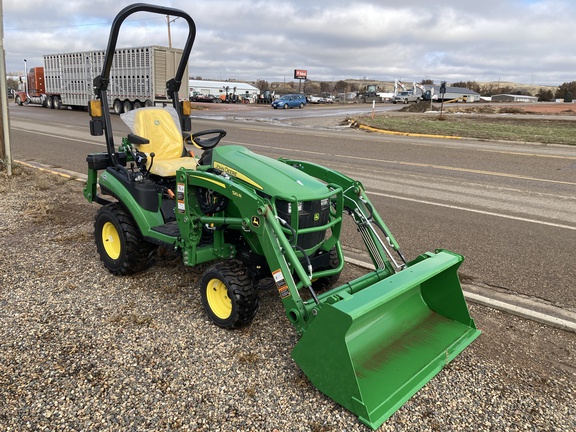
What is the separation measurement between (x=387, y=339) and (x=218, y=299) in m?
1.21

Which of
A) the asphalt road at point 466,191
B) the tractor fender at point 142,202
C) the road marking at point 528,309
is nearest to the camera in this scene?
the road marking at point 528,309

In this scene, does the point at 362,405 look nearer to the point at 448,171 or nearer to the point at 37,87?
the point at 448,171

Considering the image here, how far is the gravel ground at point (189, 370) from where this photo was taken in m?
2.49

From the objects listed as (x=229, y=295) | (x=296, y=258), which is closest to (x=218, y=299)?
(x=229, y=295)

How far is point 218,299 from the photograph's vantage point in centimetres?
340

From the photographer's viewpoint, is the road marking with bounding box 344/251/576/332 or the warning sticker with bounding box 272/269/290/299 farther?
the road marking with bounding box 344/251/576/332

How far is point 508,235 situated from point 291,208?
366 centimetres

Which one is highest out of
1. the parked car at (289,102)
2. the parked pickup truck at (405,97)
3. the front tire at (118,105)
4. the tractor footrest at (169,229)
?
the parked pickup truck at (405,97)

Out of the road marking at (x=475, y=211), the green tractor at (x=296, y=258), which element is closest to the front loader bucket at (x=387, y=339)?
the green tractor at (x=296, y=258)

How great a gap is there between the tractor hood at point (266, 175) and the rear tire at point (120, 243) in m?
1.01

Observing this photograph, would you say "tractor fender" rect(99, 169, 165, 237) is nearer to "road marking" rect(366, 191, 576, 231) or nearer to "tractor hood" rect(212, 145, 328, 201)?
"tractor hood" rect(212, 145, 328, 201)

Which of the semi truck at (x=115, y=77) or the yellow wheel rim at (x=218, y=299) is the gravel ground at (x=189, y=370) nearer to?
the yellow wheel rim at (x=218, y=299)

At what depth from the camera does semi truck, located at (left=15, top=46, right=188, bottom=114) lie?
23.3 m

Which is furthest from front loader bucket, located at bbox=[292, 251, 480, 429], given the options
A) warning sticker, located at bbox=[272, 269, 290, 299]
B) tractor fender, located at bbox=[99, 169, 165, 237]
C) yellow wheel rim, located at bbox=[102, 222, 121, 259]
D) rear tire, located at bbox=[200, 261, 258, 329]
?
yellow wheel rim, located at bbox=[102, 222, 121, 259]
